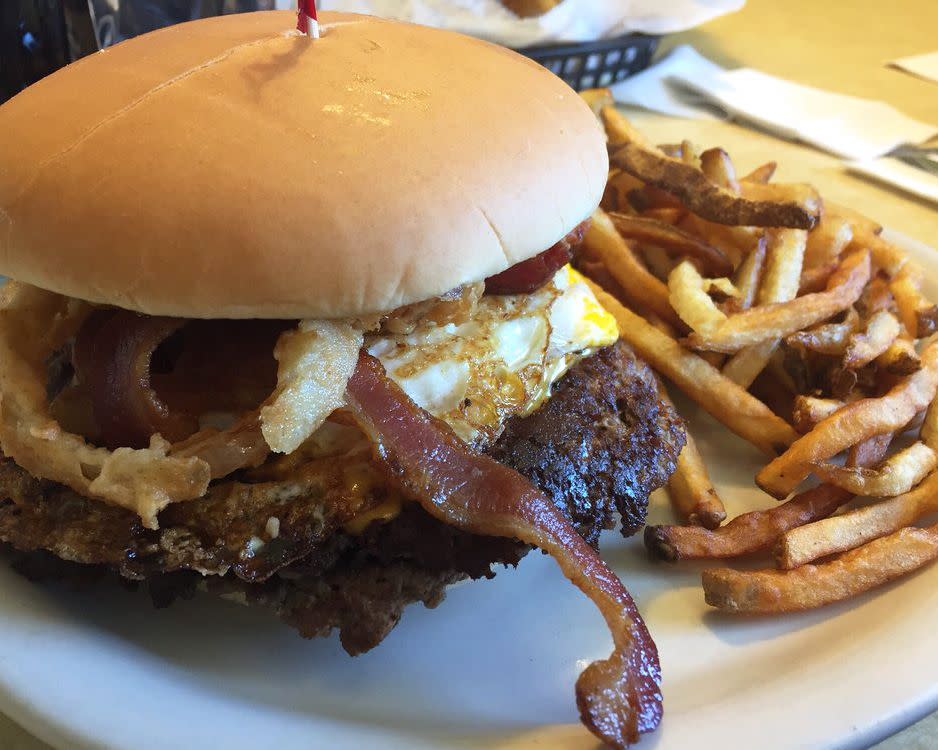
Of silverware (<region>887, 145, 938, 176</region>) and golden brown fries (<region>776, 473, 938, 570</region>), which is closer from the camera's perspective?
golden brown fries (<region>776, 473, 938, 570</region>)

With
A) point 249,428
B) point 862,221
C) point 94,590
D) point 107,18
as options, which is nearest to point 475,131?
point 249,428

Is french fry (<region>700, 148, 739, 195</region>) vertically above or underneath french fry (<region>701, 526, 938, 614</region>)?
above

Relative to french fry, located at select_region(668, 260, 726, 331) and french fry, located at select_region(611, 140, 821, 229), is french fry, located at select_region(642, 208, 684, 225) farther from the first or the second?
french fry, located at select_region(668, 260, 726, 331)

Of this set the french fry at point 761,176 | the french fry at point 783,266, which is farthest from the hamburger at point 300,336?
the french fry at point 761,176

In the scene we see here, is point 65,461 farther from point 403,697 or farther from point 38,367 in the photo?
point 403,697

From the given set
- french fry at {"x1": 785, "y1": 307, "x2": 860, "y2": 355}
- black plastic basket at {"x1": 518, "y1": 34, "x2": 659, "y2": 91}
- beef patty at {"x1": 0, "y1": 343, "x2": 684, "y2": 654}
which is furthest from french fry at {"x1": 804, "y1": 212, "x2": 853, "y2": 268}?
black plastic basket at {"x1": 518, "y1": 34, "x2": 659, "y2": 91}

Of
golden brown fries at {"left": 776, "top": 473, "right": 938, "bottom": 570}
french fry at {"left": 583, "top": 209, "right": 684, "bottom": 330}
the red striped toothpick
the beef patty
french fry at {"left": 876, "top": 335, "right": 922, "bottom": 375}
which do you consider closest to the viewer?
the beef patty

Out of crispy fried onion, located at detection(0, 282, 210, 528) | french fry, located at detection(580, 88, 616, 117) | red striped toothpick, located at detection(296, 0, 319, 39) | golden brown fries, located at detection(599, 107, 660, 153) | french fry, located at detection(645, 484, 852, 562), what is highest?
red striped toothpick, located at detection(296, 0, 319, 39)
